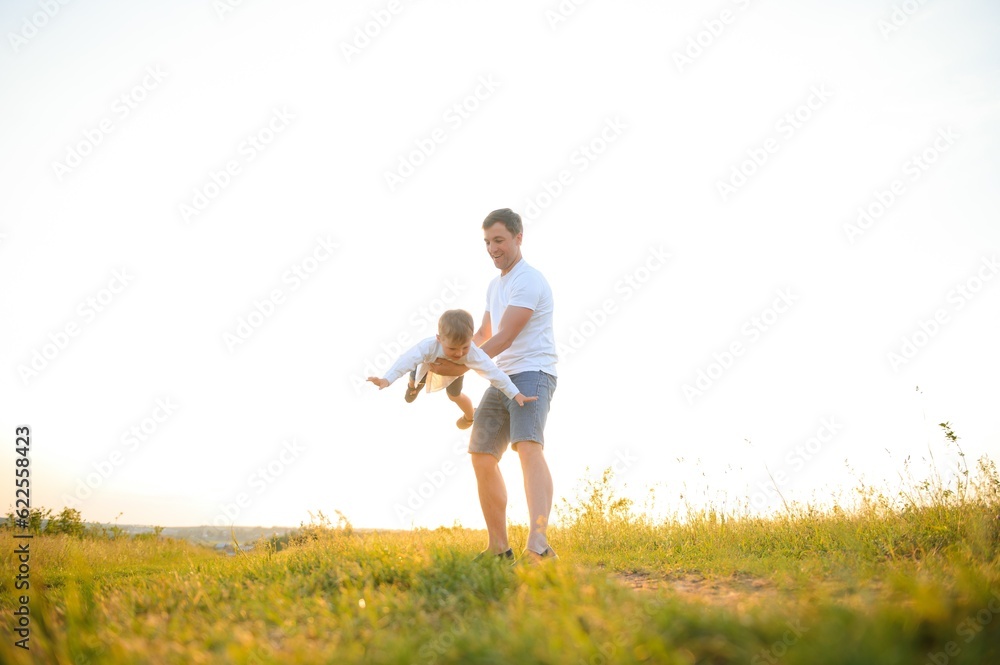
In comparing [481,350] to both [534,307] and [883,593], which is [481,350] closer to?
[534,307]

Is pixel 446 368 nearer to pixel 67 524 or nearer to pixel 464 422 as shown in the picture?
pixel 464 422

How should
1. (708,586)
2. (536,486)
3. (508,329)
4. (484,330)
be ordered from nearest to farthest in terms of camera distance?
(708,586), (536,486), (508,329), (484,330)

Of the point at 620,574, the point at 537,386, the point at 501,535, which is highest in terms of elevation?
the point at 537,386

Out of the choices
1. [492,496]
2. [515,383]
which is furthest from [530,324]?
[492,496]

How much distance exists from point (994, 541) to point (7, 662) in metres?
5.78

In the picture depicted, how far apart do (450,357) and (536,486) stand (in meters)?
1.14

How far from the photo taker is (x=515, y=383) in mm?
4988

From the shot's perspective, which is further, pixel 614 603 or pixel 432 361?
pixel 432 361

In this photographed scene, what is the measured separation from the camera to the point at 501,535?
4.72 metres

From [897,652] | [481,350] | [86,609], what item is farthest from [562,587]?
[86,609]

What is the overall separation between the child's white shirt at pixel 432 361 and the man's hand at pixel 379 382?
33 mm

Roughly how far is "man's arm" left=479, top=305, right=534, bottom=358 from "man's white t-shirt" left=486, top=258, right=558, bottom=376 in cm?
4

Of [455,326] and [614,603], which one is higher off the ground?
[455,326]

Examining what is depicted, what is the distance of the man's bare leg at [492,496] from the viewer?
473 centimetres
